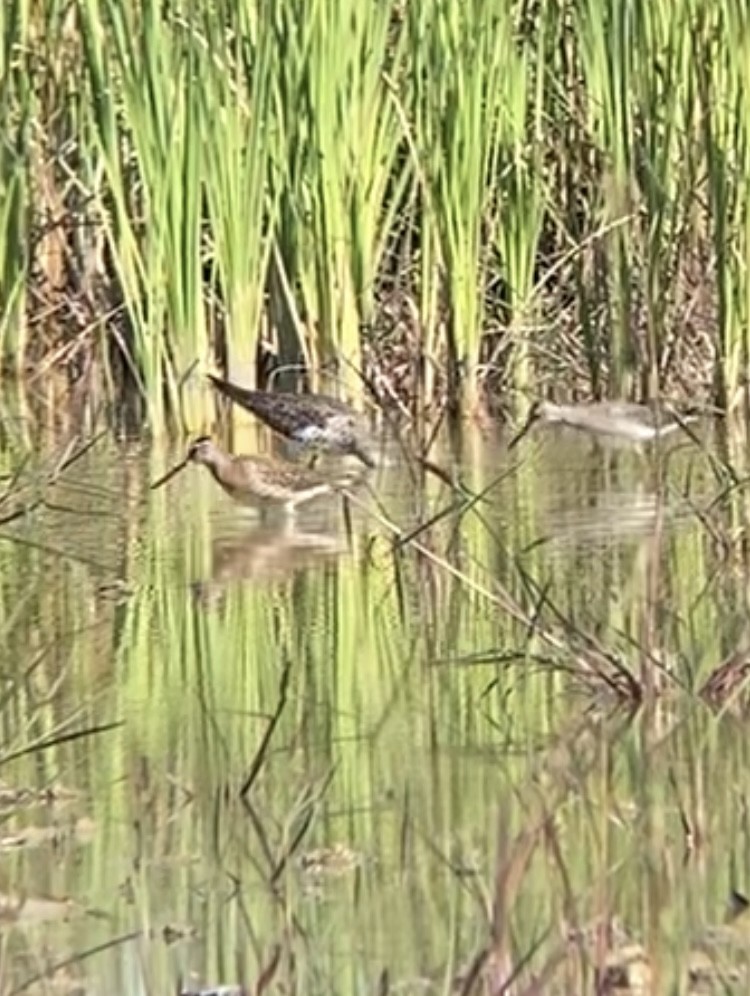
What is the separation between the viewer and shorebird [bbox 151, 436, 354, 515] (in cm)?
705

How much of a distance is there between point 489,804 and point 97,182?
17.0ft

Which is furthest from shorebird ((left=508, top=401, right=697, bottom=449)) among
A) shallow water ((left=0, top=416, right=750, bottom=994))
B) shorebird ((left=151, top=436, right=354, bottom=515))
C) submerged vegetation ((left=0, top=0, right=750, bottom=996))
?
shallow water ((left=0, top=416, right=750, bottom=994))

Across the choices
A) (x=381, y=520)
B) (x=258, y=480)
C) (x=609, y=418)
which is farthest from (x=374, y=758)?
(x=609, y=418)

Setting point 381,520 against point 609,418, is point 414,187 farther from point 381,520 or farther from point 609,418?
point 381,520

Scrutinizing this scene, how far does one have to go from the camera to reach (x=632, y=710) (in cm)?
438

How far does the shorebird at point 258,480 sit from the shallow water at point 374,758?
0.35 meters

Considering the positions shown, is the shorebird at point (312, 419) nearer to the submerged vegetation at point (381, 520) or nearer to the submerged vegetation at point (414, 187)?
the submerged vegetation at point (381, 520)

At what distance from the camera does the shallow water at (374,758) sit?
330 centimetres

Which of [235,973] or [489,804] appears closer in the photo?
[235,973]

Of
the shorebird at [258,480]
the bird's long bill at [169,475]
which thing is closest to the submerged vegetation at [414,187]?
the bird's long bill at [169,475]

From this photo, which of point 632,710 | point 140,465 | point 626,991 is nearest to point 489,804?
point 632,710

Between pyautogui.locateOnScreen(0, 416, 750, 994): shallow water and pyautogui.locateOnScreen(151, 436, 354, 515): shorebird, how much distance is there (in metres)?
0.35

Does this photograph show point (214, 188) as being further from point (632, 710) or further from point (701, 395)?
point (632, 710)

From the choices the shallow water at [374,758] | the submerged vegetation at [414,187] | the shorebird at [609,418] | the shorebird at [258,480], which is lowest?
the shallow water at [374,758]
